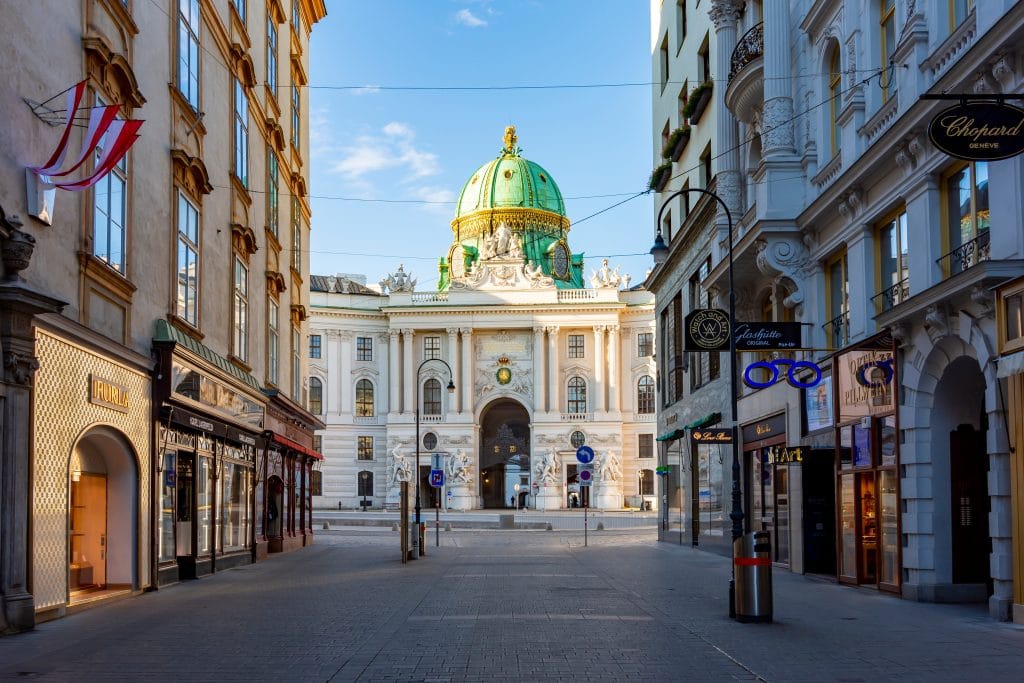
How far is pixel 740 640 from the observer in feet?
43.4

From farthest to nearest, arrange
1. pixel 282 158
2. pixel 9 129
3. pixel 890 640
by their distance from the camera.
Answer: pixel 282 158 → pixel 9 129 → pixel 890 640

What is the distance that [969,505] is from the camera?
17750 mm

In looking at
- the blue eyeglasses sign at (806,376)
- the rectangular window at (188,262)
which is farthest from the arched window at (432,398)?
the rectangular window at (188,262)

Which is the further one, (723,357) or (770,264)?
(723,357)

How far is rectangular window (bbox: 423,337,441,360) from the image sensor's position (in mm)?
87938

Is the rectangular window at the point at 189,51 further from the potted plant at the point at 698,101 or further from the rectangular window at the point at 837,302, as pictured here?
the potted plant at the point at 698,101

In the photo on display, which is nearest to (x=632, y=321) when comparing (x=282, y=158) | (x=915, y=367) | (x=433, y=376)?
(x=433, y=376)

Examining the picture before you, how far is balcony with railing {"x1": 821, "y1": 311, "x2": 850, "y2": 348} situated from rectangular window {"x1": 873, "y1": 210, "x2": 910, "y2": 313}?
1.77 meters

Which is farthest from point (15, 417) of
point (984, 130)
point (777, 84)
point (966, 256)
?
point (777, 84)

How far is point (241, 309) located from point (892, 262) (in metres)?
15.8

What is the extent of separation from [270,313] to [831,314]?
16835 millimetres

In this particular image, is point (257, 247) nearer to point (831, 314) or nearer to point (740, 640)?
point (831, 314)

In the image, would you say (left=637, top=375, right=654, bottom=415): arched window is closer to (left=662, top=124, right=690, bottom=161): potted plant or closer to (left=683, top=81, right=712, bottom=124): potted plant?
(left=662, top=124, right=690, bottom=161): potted plant

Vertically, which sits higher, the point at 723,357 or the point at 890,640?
the point at 723,357
